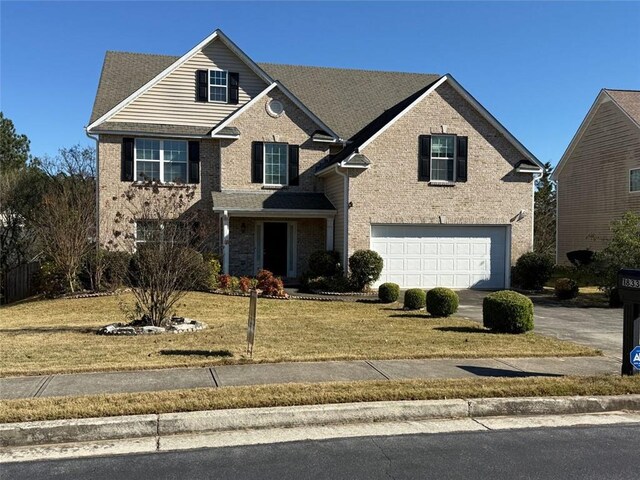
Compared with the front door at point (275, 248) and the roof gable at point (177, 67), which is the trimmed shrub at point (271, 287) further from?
the roof gable at point (177, 67)


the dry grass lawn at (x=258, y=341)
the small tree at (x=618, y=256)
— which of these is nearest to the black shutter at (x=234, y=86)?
the dry grass lawn at (x=258, y=341)

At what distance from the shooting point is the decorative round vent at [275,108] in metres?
22.0

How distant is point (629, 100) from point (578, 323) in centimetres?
1757

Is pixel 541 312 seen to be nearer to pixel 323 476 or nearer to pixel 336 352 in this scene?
pixel 336 352

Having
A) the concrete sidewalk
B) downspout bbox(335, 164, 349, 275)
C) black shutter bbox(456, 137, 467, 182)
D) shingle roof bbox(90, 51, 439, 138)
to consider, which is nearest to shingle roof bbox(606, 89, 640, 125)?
shingle roof bbox(90, 51, 439, 138)

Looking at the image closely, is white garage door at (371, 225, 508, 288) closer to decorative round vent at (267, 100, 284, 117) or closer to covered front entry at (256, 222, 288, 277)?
covered front entry at (256, 222, 288, 277)

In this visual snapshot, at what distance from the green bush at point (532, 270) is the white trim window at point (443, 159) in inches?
155

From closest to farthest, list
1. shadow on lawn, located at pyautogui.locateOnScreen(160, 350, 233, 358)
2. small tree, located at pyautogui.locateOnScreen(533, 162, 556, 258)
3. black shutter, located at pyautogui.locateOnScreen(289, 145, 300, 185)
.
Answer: shadow on lawn, located at pyautogui.locateOnScreen(160, 350, 233, 358), black shutter, located at pyautogui.locateOnScreen(289, 145, 300, 185), small tree, located at pyautogui.locateOnScreen(533, 162, 556, 258)

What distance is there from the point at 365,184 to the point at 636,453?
15247mm

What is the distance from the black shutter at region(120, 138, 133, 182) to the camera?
69.4ft

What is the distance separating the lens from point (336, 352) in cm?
927

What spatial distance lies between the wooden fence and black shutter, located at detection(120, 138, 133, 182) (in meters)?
5.04

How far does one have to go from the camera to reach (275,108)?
22.1 metres

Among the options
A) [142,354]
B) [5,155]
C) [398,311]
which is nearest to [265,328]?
[142,354]
